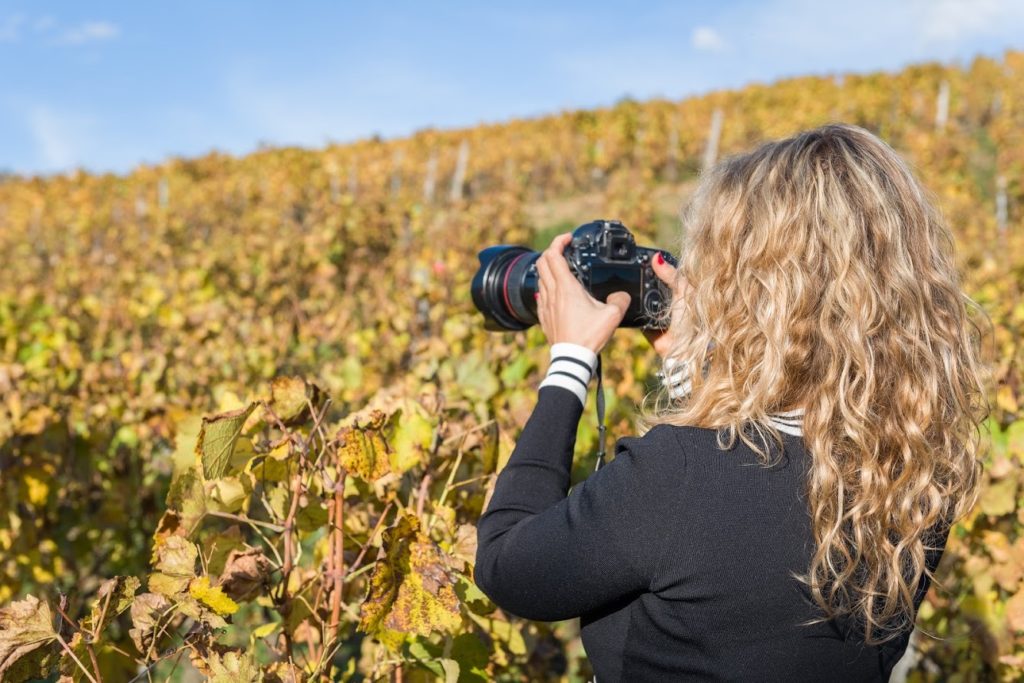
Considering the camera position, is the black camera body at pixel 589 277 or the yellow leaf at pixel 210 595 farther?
the black camera body at pixel 589 277

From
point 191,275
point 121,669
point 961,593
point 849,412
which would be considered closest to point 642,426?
point 849,412

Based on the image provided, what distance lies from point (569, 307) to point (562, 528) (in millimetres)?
333

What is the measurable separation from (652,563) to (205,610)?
63cm

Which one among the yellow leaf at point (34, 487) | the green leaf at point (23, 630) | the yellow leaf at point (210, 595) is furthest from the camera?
the yellow leaf at point (34, 487)

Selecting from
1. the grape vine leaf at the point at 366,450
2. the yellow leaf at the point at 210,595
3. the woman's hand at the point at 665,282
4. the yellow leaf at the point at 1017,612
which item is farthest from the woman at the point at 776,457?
the yellow leaf at the point at 1017,612

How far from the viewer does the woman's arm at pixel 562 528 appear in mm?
918

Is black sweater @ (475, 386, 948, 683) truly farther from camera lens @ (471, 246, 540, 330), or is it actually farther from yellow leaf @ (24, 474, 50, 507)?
yellow leaf @ (24, 474, 50, 507)

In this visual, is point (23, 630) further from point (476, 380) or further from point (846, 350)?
point (476, 380)

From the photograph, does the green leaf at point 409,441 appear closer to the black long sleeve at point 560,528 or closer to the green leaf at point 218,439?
the green leaf at point 218,439

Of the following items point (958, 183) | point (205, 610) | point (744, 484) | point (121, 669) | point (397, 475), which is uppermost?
point (958, 183)

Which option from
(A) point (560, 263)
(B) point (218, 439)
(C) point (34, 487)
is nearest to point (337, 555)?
(B) point (218, 439)

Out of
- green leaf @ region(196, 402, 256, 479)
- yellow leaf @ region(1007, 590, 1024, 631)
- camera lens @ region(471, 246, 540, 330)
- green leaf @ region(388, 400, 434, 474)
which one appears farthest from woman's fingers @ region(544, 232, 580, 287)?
yellow leaf @ region(1007, 590, 1024, 631)

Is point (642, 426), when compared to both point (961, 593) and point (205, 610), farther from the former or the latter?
point (961, 593)

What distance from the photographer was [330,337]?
4.12 meters
